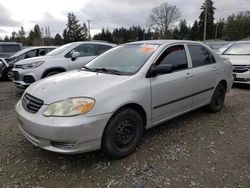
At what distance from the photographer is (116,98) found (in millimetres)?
2770

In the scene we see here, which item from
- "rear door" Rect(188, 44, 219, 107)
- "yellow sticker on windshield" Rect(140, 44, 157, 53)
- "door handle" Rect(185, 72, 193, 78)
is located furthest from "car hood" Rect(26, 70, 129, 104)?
"rear door" Rect(188, 44, 219, 107)

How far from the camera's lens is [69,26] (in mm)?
63875

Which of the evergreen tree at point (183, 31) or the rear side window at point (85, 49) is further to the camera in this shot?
the evergreen tree at point (183, 31)

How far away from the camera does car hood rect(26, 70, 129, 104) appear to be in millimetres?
2684

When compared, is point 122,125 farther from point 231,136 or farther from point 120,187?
point 231,136

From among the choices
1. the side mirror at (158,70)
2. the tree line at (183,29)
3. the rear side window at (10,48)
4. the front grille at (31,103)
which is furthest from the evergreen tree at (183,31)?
the front grille at (31,103)

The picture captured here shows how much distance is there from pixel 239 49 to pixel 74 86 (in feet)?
24.3

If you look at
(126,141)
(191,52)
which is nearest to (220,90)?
(191,52)

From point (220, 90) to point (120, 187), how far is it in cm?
329

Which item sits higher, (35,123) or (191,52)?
(191,52)

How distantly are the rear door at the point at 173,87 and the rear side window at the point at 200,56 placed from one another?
24 centimetres

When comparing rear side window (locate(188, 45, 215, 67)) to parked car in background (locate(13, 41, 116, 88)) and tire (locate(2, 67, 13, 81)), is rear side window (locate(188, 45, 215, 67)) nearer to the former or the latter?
parked car in background (locate(13, 41, 116, 88))

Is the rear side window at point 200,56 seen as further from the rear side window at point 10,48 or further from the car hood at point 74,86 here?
the rear side window at point 10,48

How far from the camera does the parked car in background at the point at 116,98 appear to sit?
256 centimetres
